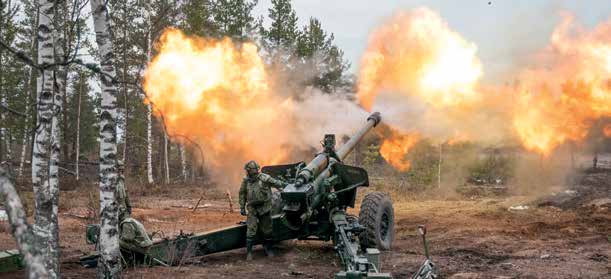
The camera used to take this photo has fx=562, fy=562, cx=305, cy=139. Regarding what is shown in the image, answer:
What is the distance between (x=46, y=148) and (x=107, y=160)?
992 mm

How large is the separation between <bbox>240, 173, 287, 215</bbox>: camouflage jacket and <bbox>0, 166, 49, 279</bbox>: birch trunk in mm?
7227

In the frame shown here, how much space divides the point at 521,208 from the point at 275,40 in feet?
62.3

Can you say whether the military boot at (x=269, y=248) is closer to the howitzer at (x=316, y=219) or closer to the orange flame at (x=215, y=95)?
the howitzer at (x=316, y=219)

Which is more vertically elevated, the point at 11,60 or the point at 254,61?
the point at 11,60

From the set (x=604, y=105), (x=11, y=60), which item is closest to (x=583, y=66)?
(x=604, y=105)

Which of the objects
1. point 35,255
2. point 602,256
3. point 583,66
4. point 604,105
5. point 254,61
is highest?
point 254,61

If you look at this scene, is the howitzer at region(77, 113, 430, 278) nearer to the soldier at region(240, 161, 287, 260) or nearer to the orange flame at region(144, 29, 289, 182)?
the soldier at region(240, 161, 287, 260)

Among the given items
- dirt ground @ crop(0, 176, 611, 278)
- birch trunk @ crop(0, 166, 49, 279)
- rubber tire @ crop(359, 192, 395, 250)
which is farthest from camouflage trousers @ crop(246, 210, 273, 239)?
birch trunk @ crop(0, 166, 49, 279)

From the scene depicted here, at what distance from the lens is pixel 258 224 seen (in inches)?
409

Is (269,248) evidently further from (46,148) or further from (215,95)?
(215,95)

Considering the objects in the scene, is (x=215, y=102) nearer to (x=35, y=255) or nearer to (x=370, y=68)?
(x=370, y=68)

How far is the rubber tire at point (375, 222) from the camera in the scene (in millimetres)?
10445

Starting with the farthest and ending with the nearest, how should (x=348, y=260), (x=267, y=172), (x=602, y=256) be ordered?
(x=267, y=172), (x=602, y=256), (x=348, y=260)

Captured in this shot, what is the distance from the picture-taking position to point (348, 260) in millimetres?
8328
